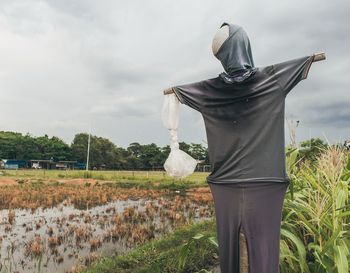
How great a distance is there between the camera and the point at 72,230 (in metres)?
6.19

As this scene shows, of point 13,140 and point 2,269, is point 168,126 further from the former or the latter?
point 13,140

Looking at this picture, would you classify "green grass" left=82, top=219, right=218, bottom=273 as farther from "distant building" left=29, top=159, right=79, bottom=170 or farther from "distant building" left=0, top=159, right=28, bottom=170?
"distant building" left=29, top=159, right=79, bottom=170

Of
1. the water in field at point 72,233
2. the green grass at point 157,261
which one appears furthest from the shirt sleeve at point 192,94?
the water in field at point 72,233

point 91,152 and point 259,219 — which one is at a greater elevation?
point 91,152

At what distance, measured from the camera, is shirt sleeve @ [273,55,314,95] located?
1740 mm

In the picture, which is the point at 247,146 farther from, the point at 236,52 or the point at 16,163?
the point at 16,163

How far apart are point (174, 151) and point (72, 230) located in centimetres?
478

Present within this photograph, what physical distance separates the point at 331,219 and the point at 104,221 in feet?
18.4

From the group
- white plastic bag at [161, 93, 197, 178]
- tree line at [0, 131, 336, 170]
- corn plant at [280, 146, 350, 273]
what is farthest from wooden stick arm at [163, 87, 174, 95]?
tree line at [0, 131, 336, 170]

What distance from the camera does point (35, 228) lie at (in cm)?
648

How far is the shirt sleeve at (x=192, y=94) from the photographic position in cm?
200

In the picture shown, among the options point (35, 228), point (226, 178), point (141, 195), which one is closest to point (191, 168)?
point (226, 178)

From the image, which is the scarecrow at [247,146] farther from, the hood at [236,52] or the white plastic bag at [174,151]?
the white plastic bag at [174,151]

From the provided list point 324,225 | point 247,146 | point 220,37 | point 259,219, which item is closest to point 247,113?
point 247,146
